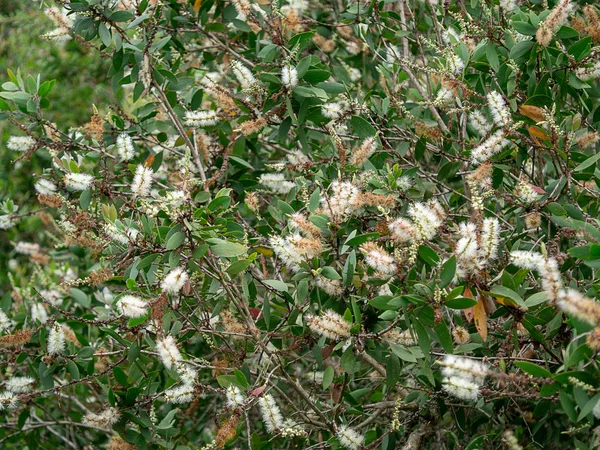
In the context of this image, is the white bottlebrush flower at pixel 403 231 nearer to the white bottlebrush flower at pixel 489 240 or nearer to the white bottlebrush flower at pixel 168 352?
the white bottlebrush flower at pixel 489 240

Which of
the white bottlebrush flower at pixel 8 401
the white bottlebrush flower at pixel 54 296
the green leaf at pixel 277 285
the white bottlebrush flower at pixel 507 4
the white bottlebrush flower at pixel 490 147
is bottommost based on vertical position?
the white bottlebrush flower at pixel 54 296

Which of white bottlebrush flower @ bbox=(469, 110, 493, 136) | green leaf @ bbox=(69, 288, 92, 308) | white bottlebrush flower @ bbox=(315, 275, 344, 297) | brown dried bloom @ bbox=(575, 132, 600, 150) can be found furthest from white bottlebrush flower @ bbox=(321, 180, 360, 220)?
green leaf @ bbox=(69, 288, 92, 308)

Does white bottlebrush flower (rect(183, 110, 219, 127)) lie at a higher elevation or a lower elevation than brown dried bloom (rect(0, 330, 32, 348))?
higher

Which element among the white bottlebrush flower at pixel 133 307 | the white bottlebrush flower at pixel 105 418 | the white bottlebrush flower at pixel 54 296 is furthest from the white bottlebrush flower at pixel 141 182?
the white bottlebrush flower at pixel 54 296

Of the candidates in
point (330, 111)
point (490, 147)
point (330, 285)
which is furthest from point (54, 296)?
point (490, 147)

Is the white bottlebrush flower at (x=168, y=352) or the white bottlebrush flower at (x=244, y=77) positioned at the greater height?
the white bottlebrush flower at (x=244, y=77)

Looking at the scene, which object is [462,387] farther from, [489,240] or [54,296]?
[54,296]

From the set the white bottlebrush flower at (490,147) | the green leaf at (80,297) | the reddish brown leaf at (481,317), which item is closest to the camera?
the reddish brown leaf at (481,317)

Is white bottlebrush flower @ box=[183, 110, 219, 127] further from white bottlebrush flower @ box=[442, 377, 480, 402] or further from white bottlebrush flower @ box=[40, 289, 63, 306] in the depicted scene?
white bottlebrush flower @ box=[442, 377, 480, 402]

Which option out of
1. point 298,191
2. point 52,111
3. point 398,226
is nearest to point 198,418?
point 298,191
